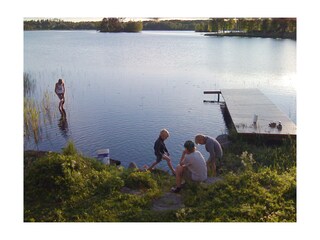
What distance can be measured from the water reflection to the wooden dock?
4688 mm

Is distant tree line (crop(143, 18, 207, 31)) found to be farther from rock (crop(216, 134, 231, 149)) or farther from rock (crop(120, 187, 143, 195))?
rock (crop(120, 187, 143, 195))

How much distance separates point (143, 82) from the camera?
13.1 metres

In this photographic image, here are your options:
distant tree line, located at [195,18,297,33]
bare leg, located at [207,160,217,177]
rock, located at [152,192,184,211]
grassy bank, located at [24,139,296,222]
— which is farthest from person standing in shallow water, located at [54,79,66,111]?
rock, located at [152,192,184,211]

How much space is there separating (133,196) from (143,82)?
761cm

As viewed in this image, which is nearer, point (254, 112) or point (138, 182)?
point (138, 182)

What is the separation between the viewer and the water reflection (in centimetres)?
1038

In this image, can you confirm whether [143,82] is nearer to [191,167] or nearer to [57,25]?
[57,25]

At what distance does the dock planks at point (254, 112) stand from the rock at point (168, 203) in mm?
3923

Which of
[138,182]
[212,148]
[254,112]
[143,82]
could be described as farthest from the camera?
[143,82]

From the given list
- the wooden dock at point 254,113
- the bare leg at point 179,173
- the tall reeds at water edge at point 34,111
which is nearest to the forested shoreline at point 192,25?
the wooden dock at point 254,113

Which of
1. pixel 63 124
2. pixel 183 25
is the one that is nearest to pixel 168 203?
pixel 183 25

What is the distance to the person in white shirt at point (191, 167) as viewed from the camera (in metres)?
6.23

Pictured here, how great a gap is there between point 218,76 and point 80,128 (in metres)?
6.52
